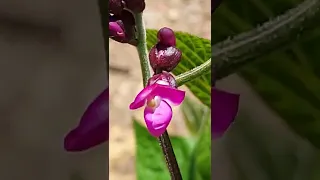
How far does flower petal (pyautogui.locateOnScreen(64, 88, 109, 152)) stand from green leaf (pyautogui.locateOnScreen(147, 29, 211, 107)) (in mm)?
174

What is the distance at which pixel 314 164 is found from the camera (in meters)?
1.21

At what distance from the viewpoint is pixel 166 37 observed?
1.21 meters

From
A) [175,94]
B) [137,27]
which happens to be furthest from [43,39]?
[175,94]

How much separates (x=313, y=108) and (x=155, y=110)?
0.34 metres

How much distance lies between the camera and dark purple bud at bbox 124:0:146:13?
47.8 inches

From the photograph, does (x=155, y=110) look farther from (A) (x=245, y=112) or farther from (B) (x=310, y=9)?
(B) (x=310, y=9)

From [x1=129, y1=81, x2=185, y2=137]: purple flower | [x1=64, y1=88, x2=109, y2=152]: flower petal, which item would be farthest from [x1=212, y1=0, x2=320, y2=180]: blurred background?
[x1=64, y1=88, x2=109, y2=152]: flower petal

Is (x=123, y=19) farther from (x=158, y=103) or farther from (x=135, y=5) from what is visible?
(x=158, y=103)

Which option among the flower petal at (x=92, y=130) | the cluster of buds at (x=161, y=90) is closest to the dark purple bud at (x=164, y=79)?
the cluster of buds at (x=161, y=90)

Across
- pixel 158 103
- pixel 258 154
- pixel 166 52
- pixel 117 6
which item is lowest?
pixel 258 154

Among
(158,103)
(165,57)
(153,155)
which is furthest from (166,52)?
(153,155)

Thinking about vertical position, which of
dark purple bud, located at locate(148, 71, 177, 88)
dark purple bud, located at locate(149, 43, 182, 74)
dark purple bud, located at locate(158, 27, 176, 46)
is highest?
dark purple bud, located at locate(158, 27, 176, 46)

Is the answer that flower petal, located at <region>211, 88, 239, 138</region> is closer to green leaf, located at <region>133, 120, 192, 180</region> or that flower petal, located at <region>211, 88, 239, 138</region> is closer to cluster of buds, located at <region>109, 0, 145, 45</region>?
green leaf, located at <region>133, 120, 192, 180</region>

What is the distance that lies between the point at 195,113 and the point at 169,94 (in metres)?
0.07
